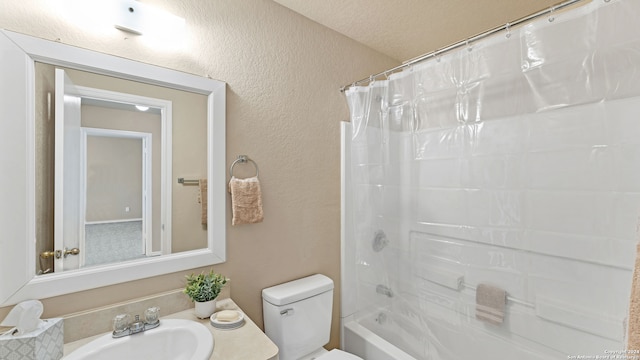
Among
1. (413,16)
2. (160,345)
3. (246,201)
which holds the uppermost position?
(413,16)

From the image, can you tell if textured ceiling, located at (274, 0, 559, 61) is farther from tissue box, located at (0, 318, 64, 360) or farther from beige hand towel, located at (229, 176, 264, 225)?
tissue box, located at (0, 318, 64, 360)

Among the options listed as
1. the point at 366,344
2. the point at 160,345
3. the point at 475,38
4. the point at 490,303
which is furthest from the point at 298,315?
the point at 475,38

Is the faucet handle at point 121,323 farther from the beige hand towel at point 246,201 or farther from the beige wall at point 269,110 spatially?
the beige hand towel at point 246,201

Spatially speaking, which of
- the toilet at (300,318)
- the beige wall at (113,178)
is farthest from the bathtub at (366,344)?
the beige wall at (113,178)

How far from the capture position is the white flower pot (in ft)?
3.85

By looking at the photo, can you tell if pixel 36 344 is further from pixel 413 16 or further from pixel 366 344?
pixel 413 16

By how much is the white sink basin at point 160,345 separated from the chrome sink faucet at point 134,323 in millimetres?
17

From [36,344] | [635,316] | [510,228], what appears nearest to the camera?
[635,316]

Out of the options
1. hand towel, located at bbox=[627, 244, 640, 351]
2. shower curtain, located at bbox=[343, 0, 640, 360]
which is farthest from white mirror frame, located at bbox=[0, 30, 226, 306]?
hand towel, located at bbox=[627, 244, 640, 351]

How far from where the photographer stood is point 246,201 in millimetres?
1417

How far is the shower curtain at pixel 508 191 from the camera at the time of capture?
106 centimetres

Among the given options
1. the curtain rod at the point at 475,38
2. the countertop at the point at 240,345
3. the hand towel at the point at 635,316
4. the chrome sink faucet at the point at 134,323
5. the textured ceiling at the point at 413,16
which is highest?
the textured ceiling at the point at 413,16

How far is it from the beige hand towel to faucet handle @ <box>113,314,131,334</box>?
0.57 metres

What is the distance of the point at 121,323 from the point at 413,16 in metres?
2.16
